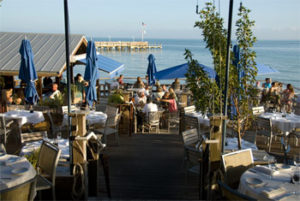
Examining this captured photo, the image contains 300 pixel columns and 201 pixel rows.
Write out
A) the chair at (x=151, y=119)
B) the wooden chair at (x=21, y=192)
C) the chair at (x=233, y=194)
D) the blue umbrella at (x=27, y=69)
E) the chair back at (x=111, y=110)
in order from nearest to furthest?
the chair at (x=233, y=194) → the wooden chair at (x=21, y=192) → the chair back at (x=111, y=110) → the chair at (x=151, y=119) → the blue umbrella at (x=27, y=69)

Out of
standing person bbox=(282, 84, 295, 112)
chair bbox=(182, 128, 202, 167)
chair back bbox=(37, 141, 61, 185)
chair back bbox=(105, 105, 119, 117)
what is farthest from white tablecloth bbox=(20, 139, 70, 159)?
standing person bbox=(282, 84, 295, 112)

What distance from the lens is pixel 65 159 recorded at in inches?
210

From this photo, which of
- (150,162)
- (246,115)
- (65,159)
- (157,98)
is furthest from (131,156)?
(157,98)

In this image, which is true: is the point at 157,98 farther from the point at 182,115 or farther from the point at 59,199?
A: the point at 59,199

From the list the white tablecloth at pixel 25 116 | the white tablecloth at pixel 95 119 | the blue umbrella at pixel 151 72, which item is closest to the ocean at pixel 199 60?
the blue umbrella at pixel 151 72

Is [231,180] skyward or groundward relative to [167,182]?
A: skyward

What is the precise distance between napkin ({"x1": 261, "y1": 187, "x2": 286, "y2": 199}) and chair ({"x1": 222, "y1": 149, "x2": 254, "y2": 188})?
0.71 meters

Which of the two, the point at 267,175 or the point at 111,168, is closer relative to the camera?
the point at 267,175

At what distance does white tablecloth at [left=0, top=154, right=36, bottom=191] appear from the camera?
3.80 m

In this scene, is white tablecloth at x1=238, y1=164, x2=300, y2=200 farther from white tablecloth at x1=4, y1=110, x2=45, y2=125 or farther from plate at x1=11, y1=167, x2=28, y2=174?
white tablecloth at x1=4, y1=110, x2=45, y2=125

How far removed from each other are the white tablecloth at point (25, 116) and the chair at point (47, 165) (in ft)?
11.6

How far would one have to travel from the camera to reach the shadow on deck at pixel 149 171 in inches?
210

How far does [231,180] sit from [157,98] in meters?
7.11

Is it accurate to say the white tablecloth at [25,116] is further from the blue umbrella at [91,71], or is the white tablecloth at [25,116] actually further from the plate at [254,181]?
the plate at [254,181]
